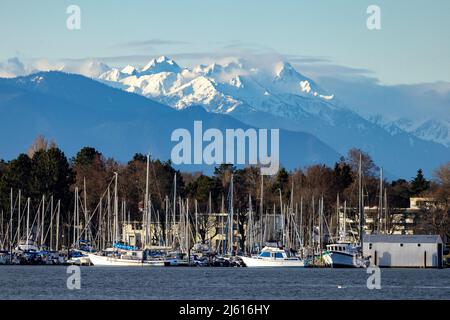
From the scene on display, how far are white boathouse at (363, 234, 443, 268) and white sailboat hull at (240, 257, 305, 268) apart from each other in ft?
23.6

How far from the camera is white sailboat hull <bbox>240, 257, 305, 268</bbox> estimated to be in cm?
10881

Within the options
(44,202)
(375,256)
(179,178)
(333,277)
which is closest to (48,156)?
(44,202)

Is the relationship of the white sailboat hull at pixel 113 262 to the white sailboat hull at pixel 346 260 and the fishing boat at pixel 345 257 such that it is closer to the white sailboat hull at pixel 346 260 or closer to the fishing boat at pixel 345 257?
the fishing boat at pixel 345 257

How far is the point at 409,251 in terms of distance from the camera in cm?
11400

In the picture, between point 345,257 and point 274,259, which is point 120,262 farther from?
point 345,257

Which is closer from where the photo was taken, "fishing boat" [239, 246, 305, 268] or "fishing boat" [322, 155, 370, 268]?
"fishing boat" [239, 246, 305, 268]

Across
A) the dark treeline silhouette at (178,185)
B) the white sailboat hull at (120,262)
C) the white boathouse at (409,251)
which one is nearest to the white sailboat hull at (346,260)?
the white boathouse at (409,251)

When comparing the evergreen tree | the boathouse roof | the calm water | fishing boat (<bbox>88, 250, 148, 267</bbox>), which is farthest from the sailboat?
the evergreen tree

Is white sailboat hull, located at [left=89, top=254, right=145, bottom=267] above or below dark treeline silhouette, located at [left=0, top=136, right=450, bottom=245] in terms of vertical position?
below

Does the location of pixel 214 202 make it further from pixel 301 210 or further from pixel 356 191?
pixel 301 210

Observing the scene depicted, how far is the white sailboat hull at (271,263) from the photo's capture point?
109m

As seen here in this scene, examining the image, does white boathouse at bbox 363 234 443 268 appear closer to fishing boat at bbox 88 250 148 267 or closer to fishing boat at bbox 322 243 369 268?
fishing boat at bbox 322 243 369 268

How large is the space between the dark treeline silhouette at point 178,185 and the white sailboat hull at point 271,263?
16635 mm

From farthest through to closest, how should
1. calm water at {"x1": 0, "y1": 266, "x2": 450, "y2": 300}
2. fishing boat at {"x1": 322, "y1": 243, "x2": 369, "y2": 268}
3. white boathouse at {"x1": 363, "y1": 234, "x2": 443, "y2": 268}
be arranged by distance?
white boathouse at {"x1": 363, "y1": 234, "x2": 443, "y2": 268}, fishing boat at {"x1": 322, "y1": 243, "x2": 369, "y2": 268}, calm water at {"x1": 0, "y1": 266, "x2": 450, "y2": 300}
